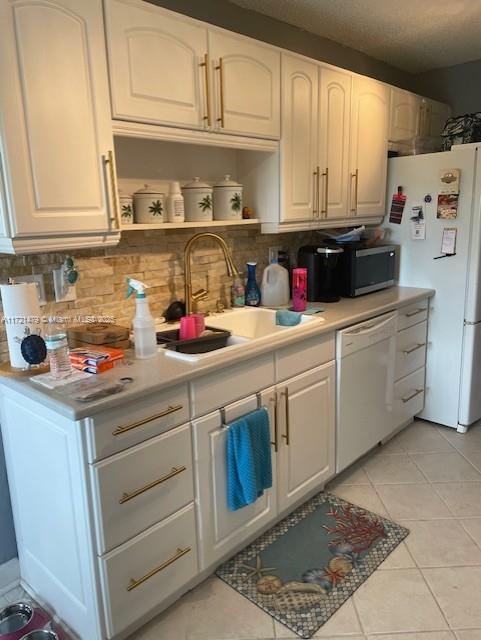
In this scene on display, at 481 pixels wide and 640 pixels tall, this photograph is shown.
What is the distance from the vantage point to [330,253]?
2.69 m

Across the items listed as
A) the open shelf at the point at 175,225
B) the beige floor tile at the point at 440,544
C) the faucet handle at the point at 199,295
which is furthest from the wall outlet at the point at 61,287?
the beige floor tile at the point at 440,544

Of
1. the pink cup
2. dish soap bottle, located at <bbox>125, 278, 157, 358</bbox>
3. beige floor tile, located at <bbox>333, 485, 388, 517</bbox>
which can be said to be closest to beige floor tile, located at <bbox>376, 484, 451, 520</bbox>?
beige floor tile, located at <bbox>333, 485, 388, 517</bbox>

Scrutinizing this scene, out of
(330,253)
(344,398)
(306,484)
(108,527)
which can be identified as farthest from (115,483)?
(330,253)

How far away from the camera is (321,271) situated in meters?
2.73

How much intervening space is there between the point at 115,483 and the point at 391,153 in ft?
8.81

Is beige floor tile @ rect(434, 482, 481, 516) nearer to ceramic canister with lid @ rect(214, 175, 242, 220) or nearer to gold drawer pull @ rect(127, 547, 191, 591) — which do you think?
gold drawer pull @ rect(127, 547, 191, 591)

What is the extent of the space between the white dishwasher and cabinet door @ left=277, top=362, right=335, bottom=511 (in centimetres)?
8

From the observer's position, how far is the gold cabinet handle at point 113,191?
1.67 meters

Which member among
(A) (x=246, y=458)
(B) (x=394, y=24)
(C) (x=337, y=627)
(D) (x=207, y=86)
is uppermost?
(B) (x=394, y=24)

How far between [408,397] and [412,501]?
751 mm

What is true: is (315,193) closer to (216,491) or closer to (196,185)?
(196,185)

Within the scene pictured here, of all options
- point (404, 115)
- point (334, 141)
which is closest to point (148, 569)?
point (334, 141)

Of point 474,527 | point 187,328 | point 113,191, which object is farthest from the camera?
point 474,527

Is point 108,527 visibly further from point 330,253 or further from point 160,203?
point 330,253
